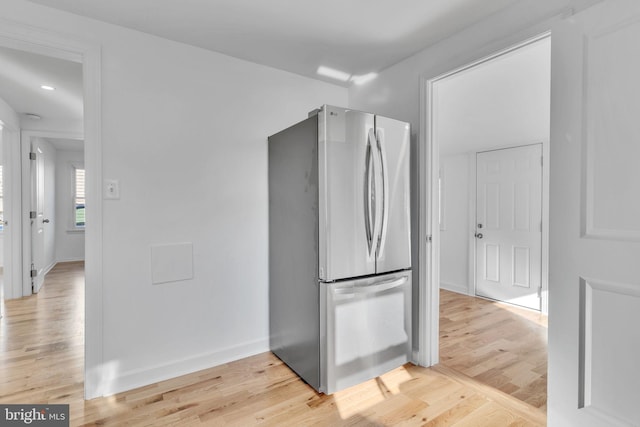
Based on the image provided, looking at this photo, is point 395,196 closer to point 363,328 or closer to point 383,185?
point 383,185

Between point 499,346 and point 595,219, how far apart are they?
1.90m

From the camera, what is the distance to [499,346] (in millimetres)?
2818

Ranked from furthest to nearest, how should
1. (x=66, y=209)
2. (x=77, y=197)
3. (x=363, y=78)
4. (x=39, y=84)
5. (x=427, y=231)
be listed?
(x=77, y=197) → (x=66, y=209) → (x=39, y=84) → (x=363, y=78) → (x=427, y=231)

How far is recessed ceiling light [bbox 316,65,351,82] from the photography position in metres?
2.78

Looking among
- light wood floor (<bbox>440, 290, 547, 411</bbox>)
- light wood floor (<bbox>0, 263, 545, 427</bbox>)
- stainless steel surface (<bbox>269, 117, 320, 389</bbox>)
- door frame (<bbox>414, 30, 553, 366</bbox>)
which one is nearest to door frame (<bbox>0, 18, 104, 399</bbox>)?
light wood floor (<bbox>0, 263, 545, 427</bbox>)

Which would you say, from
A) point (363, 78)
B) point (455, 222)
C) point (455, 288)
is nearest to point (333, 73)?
point (363, 78)

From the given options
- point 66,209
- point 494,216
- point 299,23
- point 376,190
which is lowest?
point 494,216

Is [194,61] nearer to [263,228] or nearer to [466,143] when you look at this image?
[263,228]

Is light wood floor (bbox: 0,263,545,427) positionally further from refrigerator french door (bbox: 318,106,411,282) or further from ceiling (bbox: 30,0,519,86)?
ceiling (bbox: 30,0,519,86)

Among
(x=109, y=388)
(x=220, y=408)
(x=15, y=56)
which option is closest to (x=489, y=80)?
(x=220, y=408)

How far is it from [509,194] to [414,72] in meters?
2.60

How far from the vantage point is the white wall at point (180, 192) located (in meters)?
2.10

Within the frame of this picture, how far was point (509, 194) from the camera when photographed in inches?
166

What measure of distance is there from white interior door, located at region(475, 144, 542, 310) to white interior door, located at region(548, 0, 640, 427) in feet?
9.51
